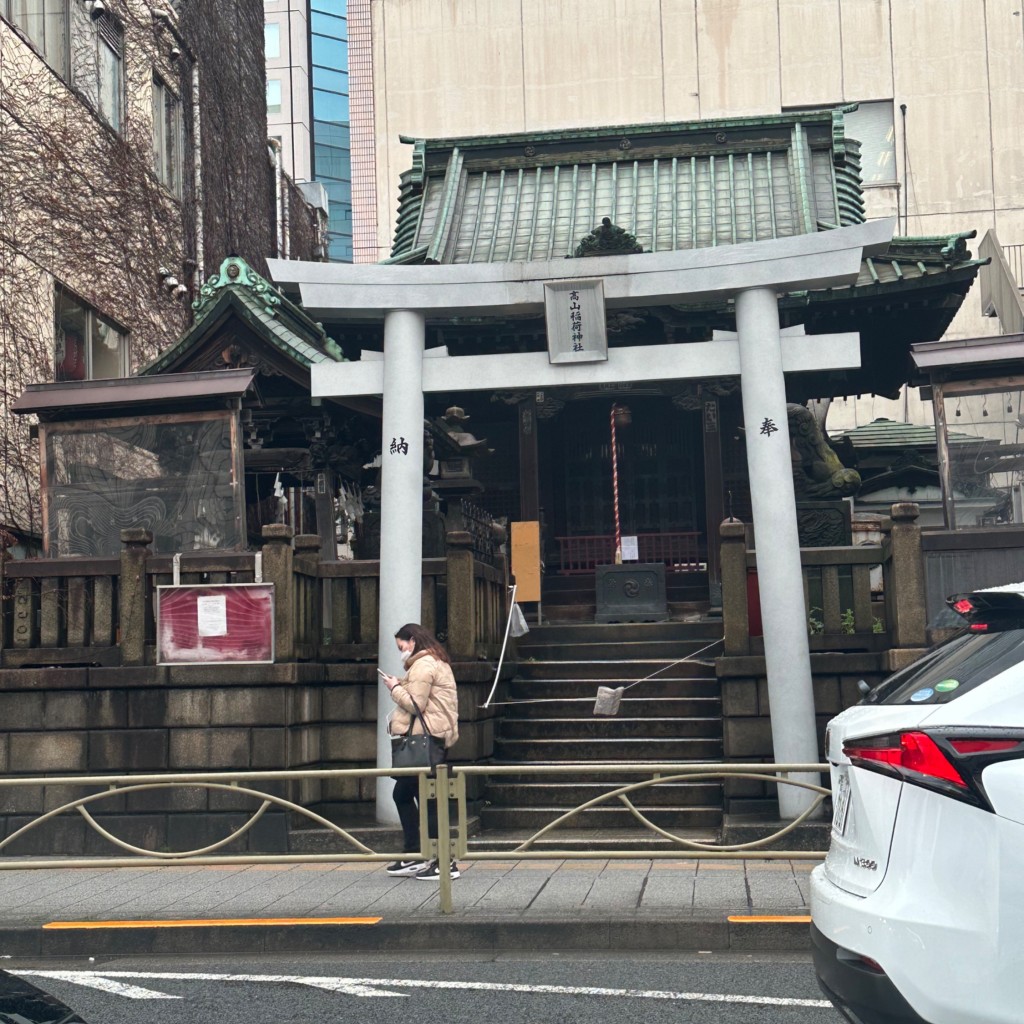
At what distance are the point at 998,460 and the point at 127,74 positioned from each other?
16.5 metres

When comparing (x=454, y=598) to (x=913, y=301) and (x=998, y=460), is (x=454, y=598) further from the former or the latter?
(x=913, y=301)

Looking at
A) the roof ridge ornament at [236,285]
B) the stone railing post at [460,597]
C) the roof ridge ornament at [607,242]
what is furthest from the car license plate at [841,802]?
the roof ridge ornament at [236,285]

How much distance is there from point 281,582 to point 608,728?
377 centimetres

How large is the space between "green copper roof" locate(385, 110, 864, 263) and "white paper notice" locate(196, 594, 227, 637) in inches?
273

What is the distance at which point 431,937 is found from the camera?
836 centimetres

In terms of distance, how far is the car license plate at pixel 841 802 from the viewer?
15.7 ft

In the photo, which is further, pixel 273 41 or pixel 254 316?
pixel 273 41

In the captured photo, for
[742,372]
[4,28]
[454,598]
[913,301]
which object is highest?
[4,28]

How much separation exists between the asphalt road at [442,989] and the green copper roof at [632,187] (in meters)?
11.6

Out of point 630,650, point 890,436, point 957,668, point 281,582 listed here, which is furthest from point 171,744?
point 890,436

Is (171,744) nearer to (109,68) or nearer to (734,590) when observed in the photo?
(734,590)

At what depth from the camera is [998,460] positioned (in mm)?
13031

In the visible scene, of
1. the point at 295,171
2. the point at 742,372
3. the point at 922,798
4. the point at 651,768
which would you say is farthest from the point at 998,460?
the point at 295,171

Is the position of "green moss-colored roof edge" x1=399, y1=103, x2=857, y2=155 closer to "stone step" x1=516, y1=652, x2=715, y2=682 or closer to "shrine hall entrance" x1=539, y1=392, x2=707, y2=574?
"shrine hall entrance" x1=539, y1=392, x2=707, y2=574
